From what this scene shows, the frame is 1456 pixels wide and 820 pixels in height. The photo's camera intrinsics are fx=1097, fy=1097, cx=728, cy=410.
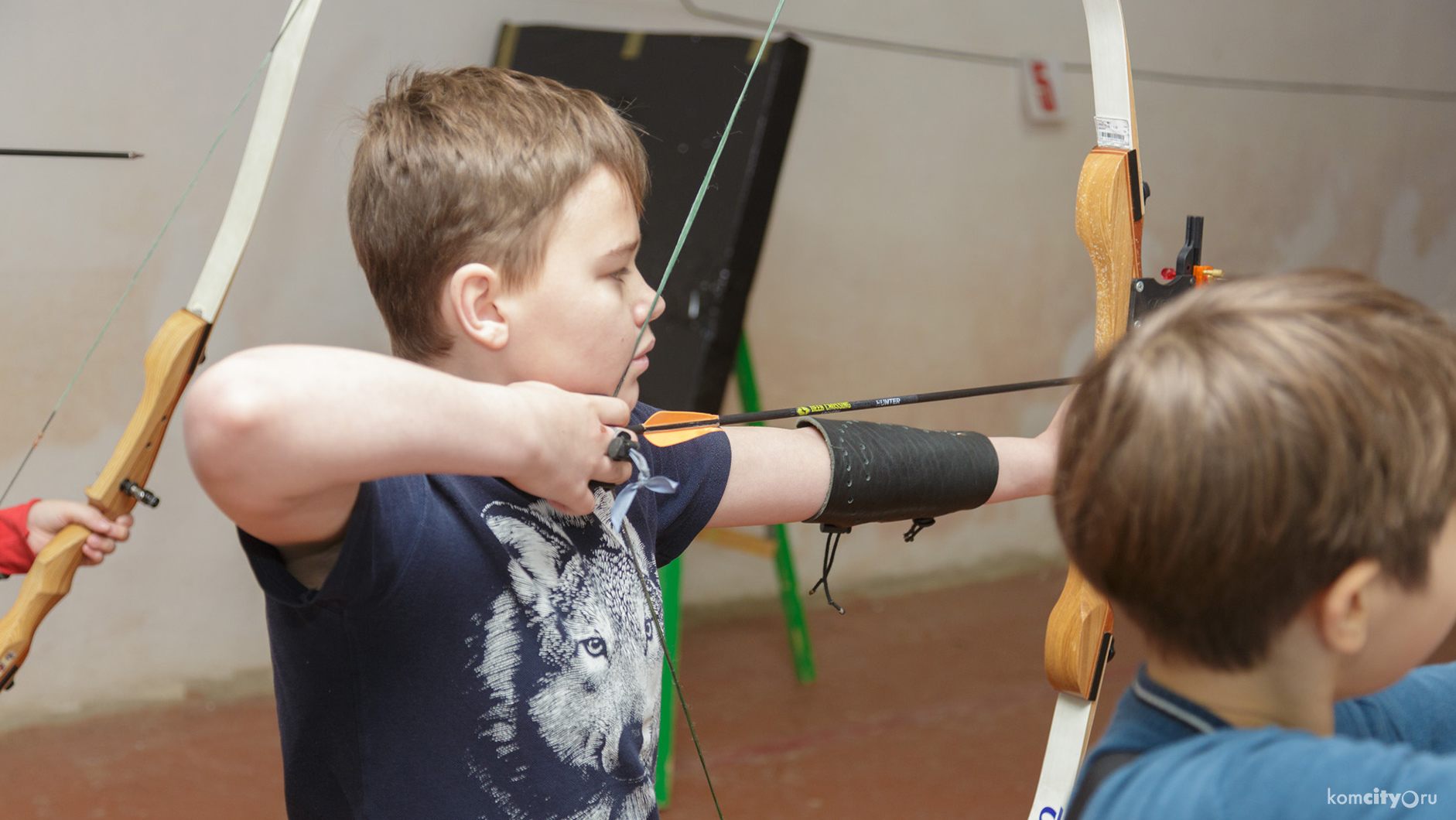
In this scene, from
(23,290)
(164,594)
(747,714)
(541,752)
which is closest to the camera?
(541,752)

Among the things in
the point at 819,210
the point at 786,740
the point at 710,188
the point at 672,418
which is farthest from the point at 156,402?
the point at 819,210

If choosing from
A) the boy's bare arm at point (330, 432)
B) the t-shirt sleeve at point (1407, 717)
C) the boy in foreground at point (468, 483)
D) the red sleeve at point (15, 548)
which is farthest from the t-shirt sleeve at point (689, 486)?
the red sleeve at point (15, 548)

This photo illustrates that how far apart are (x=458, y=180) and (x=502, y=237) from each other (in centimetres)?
5

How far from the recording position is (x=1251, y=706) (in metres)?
0.49

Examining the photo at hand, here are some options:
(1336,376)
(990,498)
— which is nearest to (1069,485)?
(1336,376)

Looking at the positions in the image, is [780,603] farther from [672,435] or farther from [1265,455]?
[1265,455]

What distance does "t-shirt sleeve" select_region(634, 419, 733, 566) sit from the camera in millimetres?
828

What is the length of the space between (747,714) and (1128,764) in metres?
1.83

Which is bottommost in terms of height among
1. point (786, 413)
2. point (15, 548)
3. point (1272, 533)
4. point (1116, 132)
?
point (15, 548)

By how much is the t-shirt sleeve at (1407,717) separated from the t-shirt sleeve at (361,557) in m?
0.52

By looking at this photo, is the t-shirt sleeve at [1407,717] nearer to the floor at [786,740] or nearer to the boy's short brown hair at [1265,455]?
the boy's short brown hair at [1265,455]

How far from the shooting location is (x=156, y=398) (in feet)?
2.61

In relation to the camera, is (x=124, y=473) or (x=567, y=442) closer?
(x=567, y=442)

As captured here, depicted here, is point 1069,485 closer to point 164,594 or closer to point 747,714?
point 747,714
